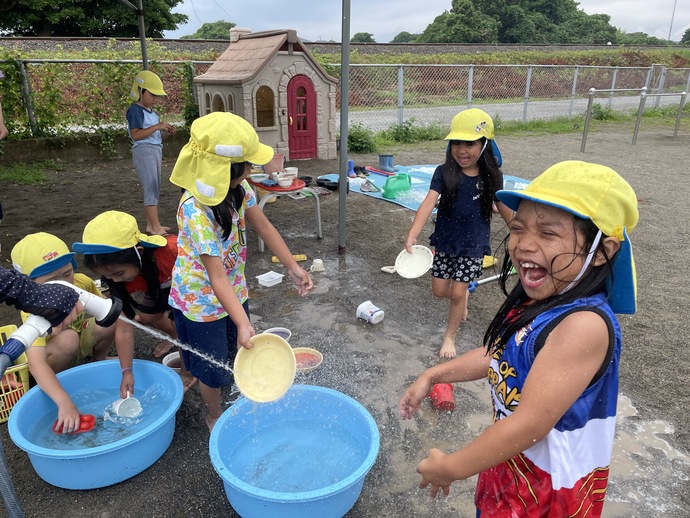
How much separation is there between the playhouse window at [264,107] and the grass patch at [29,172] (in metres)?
3.49

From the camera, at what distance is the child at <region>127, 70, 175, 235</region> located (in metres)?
4.66

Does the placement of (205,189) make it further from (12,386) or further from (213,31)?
(213,31)

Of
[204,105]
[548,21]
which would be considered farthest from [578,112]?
[548,21]

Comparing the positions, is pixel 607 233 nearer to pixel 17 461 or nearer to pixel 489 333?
pixel 489 333

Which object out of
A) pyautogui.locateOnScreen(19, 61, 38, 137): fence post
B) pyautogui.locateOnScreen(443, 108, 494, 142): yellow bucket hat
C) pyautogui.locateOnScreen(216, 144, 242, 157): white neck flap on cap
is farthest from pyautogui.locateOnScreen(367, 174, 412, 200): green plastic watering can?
pyautogui.locateOnScreen(19, 61, 38, 137): fence post

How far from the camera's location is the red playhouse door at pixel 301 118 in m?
8.66

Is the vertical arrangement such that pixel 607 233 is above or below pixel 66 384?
above

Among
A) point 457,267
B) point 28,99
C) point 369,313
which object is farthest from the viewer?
point 28,99

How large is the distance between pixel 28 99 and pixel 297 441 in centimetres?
860

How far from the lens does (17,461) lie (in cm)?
225

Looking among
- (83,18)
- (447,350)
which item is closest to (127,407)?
(447,350)

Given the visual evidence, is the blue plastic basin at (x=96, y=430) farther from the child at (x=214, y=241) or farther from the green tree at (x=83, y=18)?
the green tree at (x=83, y=18)

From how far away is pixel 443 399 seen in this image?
256cm

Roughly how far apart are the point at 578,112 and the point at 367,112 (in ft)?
25.3
